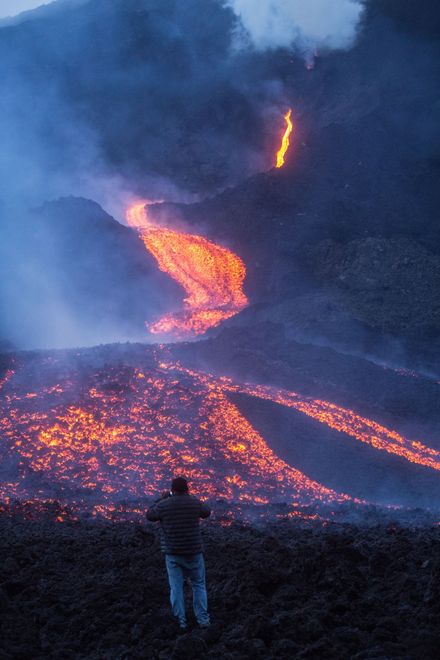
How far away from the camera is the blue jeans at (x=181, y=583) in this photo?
607cm

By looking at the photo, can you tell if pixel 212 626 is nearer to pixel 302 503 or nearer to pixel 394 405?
pixel 302 503

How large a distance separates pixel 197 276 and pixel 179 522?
24779mm

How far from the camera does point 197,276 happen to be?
30578mm

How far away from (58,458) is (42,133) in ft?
102

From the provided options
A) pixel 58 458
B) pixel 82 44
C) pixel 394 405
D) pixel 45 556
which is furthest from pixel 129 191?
pixel 45 556

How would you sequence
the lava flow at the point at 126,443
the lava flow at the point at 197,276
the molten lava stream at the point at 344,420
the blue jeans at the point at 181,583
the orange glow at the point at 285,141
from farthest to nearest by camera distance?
the orange glow at the point at 285,141, the lava flow at the point at 197,276, the molten lava stream at the point at 344,420, the lava flow at the point at 126,443, the blue jeans at the point at 181,583

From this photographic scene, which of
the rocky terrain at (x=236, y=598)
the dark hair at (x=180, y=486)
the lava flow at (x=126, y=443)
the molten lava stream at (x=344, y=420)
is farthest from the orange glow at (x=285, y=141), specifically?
the dark hair at (x=180, y=486)

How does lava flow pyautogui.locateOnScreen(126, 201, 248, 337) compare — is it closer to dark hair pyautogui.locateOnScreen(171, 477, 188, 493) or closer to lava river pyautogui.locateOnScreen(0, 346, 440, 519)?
lava river pyautogui.locateOnScreen(0, 346, 440, 519)

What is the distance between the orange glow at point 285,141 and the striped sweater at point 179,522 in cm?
3050

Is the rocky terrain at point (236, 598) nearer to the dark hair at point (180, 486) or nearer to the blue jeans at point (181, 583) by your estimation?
the blue jeans at point (181, 583)

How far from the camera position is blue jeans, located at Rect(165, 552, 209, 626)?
19.9 feet

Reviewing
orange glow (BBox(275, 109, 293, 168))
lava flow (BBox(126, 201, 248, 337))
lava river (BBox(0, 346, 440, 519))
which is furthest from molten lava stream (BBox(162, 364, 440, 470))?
orange glow (BBox(275, 109, 293, 168))

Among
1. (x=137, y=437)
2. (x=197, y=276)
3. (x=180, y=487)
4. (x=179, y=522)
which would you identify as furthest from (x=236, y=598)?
(x=197, y=276)

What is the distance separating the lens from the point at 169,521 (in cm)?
614
